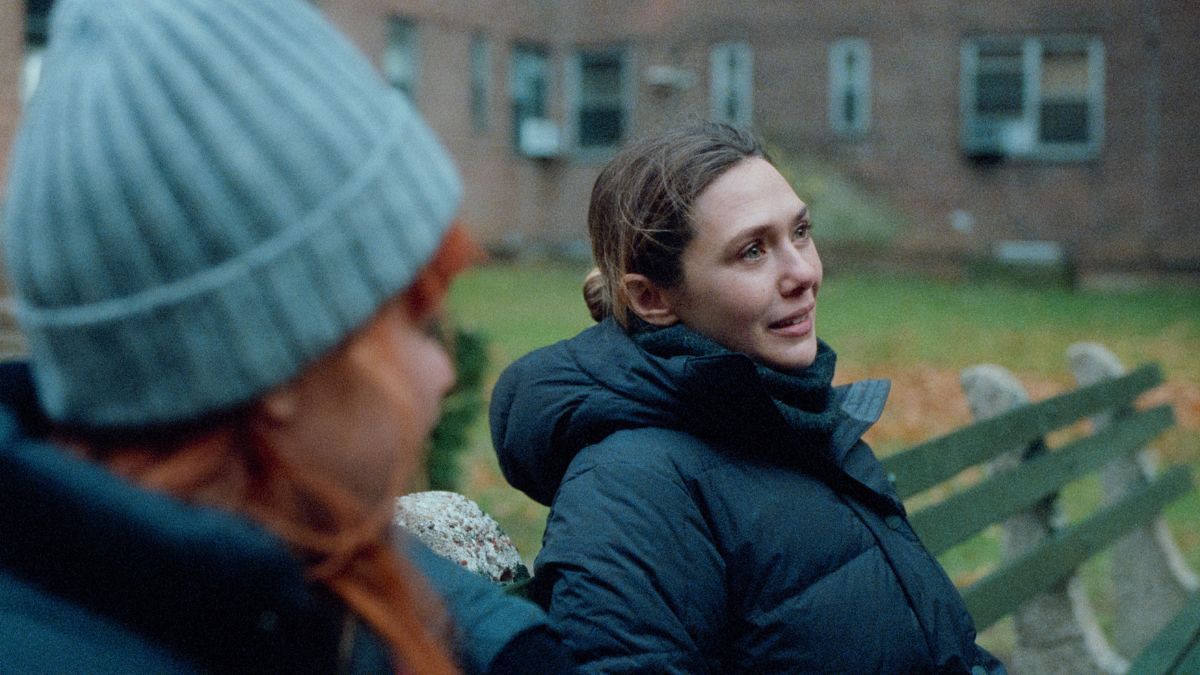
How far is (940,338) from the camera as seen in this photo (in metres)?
13.9

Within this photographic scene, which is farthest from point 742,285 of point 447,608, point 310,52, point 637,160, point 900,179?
point 900,179

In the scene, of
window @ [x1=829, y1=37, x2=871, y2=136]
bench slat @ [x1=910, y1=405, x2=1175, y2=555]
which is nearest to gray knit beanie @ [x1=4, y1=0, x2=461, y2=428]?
bench slat @ [x1=910, y1=405, x2=1175, y2=555]

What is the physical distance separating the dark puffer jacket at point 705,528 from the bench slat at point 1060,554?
3.19ft

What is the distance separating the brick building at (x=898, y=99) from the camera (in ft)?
71.7

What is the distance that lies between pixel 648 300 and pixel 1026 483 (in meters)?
1.81

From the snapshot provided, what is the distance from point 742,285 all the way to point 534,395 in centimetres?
42

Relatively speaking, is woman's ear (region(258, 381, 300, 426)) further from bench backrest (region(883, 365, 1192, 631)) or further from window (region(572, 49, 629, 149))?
window (region(572, 49, 629, 149))

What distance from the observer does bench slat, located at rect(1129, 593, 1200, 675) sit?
3.58 m

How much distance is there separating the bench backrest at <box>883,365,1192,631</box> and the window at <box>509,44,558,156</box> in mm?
20397

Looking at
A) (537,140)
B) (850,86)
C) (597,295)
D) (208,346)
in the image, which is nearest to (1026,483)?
(597,295)

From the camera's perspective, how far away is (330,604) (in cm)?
120

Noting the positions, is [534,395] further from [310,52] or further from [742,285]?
[310,52]

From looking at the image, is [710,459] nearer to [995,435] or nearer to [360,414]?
[360,414]

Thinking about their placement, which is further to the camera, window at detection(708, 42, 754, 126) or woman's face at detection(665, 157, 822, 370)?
window at detection(708, 42, 754, 126)
